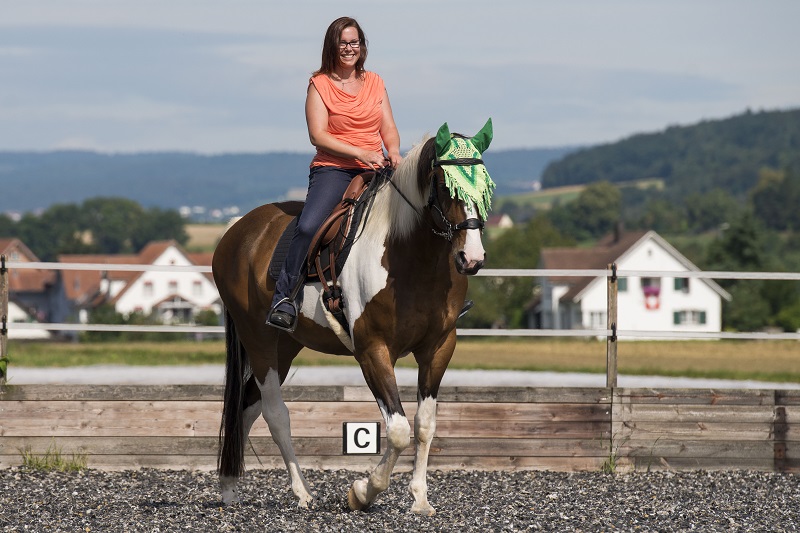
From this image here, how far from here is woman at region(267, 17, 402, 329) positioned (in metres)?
6.42

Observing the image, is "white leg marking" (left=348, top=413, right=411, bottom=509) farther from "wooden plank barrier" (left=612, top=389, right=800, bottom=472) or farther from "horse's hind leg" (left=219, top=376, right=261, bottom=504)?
"wooden plank barrier" (left=612, top=389, right=800, bottom=472)

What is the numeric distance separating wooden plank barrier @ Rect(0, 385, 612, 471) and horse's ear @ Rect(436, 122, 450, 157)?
343 cm

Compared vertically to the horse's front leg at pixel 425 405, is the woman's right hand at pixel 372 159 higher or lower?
higher

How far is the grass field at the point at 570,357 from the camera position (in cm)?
2870

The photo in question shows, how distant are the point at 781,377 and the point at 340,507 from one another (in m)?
21.3

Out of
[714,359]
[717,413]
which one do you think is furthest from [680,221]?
[717,413]

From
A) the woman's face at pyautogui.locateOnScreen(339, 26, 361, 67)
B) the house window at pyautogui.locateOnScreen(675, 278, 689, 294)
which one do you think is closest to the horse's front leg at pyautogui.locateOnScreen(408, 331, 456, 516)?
the woman's face at pyautogui.locateOnScreen(339, 26, 361, 67)

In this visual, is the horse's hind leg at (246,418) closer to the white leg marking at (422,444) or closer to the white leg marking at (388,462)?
the white leg marking at (388,462)

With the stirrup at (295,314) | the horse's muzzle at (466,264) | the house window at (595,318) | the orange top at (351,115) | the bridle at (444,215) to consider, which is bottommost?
the house window at (595,318)

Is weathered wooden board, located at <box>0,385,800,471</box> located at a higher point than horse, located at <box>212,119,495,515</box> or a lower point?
lower

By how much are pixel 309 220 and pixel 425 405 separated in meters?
1.28

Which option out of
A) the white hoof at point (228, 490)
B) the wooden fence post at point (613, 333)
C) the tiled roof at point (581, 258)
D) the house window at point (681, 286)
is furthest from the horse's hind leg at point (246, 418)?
the house window at point (681, 286)

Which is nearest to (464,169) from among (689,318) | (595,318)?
(595,318)

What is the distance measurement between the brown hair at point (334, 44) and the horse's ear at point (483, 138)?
1.21 meters
